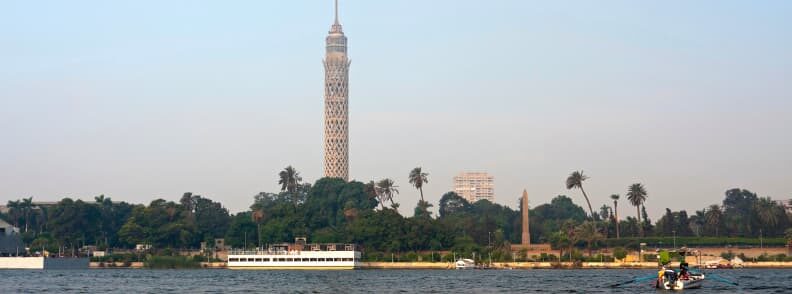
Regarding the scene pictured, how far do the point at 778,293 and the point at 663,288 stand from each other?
40.1 feet

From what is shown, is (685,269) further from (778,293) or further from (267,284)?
(267,284)

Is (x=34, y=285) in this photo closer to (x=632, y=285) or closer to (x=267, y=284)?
(x=267, y=284)

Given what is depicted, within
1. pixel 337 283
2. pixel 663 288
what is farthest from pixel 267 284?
pixel 663 288

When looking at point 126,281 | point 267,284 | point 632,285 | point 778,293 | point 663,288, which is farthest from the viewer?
point 126,281

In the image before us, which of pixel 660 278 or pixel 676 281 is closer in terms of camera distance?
pixel 676 281

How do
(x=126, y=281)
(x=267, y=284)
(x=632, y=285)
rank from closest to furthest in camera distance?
(x=632, y=285)
(x=267, y=284)
(x=126, y=281)

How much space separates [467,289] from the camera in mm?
134250

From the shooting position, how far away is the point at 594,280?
510 ft

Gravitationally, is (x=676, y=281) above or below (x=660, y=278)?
below

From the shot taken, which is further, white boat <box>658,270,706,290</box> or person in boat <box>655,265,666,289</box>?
person in boat <box>655,265,666,289</box>

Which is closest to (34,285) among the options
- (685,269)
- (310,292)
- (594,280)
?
(310,292)

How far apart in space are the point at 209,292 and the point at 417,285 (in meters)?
26.6

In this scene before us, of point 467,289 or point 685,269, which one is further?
point 467,289

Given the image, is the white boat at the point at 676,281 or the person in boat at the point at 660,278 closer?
the white boat at the point at 676,281
